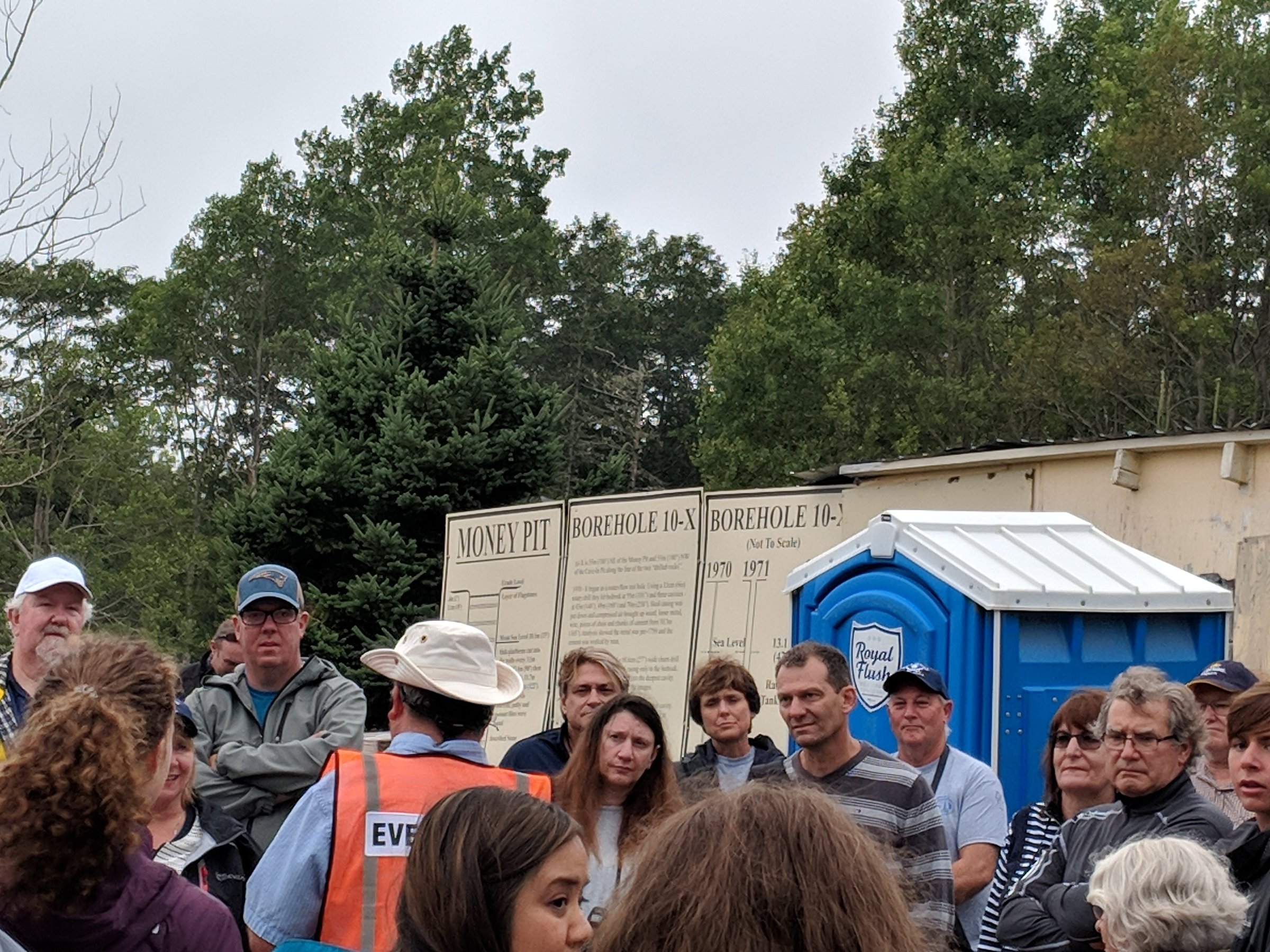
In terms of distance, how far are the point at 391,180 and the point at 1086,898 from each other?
4629cm

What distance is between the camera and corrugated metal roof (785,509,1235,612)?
699cm

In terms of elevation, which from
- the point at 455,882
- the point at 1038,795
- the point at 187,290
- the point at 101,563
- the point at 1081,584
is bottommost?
the point at 455,882

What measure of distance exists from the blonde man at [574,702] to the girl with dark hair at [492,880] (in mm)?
3460

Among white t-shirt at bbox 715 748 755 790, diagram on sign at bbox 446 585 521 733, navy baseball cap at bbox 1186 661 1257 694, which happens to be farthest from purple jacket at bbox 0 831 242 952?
diagram on sign at bbox 446 585 521 733

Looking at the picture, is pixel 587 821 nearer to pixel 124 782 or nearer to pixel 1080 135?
pixel 124 782

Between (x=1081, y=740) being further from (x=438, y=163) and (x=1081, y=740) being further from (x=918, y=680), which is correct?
(x=438, y=163)

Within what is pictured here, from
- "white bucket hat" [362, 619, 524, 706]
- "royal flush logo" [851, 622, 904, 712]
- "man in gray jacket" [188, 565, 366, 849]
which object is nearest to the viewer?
"white bucket hat" [362, 619, 524, 706]

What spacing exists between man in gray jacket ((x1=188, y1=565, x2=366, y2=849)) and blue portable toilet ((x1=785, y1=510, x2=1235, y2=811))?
9.56 feet

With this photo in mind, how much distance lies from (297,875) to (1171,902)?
6.22 ft

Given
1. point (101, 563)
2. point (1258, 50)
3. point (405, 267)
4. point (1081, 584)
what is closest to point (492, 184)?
point (101, 563)

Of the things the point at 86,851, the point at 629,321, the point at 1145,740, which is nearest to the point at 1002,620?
the point at 1145,740

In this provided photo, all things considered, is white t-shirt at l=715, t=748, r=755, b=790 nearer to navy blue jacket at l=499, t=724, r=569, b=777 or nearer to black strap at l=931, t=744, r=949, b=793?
navy blue jacket at l=499, t=724, r=569, b=777

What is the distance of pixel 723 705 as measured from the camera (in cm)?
605

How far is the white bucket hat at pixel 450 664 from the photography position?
3.80 metres
